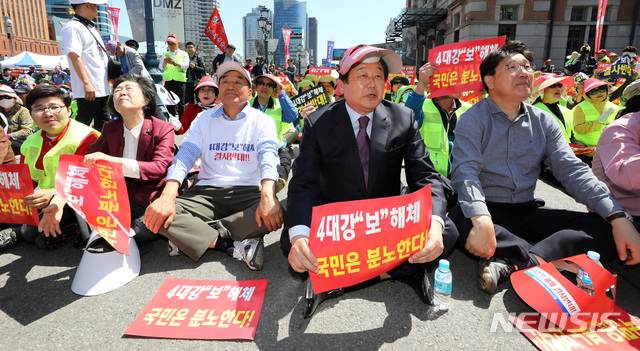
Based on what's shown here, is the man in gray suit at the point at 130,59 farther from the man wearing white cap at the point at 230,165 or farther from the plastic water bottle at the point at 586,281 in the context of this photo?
the plastic water bottle at the point at 586,281

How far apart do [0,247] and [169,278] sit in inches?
69.6

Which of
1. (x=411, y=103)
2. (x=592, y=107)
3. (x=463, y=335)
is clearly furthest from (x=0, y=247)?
(x=592, y=107)

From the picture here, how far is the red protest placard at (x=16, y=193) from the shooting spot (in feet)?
9.40

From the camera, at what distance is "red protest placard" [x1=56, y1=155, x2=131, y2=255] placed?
2.47 metres

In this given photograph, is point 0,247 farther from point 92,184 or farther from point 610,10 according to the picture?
point 610,10

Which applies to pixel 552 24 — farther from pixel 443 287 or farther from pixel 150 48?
pixel 443 287

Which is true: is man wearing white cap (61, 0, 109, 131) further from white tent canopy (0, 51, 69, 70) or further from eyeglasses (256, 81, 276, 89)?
white tent canopy (0, 51, 69, 70)

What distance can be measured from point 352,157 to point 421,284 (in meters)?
0.98

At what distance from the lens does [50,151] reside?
123 inches

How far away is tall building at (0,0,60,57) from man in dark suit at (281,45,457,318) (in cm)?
11244

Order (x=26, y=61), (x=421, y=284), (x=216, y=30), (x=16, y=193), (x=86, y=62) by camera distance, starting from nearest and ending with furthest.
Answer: (x=421, y=284)
(x=16, y=193)
(x=86, y=62)
(x=216, y=30)
(x=26, y=61)

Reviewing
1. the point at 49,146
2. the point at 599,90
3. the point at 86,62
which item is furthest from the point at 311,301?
the point at 599,90

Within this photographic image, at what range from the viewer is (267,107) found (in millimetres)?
6016

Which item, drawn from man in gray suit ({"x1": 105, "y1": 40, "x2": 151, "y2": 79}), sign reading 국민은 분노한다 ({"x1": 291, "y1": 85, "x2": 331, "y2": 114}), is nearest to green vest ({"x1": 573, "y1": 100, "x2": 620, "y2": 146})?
sign reading 국민은 분노한다 ({"x1": 291, "y1": 85, "x2": 331, "y2": 114})
